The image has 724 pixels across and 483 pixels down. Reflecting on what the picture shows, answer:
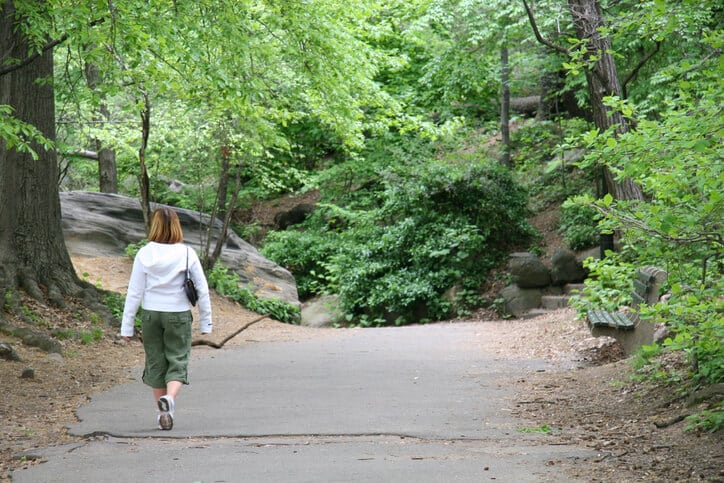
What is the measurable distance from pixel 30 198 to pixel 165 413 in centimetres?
→ 735

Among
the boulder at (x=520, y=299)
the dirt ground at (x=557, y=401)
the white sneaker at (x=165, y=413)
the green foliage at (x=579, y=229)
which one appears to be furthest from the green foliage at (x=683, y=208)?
the green foliage at (x=579, y=229)

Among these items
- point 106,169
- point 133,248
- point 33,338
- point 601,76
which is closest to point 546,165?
point 601,76

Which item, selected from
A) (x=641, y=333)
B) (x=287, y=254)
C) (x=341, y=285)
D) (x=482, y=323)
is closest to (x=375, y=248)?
(x=341, y=285)

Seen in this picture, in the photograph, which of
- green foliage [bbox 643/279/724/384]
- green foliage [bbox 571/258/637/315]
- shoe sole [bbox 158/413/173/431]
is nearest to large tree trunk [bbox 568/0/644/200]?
green foliage [bbox 571/258/637/315]

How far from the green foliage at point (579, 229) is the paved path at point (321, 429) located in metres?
9.15

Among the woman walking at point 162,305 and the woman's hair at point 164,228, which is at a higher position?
the woman's hair at point 164,228

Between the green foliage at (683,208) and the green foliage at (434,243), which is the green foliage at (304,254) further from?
the green foliage at (683,208)

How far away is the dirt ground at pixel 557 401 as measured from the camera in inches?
204

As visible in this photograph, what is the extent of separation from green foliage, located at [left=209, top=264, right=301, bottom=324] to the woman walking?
37.1 ft

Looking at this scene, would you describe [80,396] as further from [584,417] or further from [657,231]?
[657,231]

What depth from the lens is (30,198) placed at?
1261 centimetres

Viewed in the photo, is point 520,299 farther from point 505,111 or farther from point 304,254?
point 304,254

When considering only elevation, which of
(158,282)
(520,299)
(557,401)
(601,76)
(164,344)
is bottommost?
(520,299)

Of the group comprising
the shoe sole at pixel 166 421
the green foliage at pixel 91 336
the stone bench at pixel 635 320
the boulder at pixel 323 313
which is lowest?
the boulder at pixel 323 313
